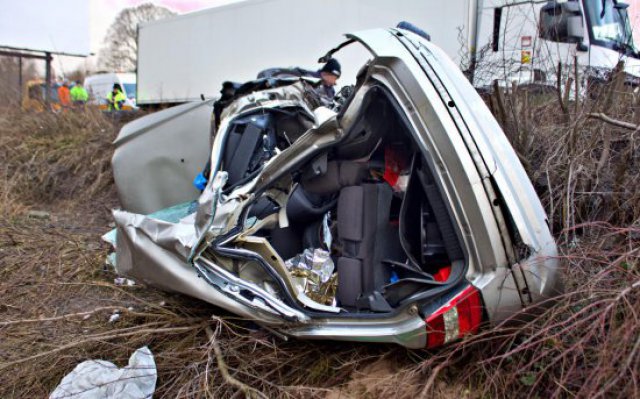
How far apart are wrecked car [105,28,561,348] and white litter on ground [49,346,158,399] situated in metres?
0.45

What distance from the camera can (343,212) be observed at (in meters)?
2.58

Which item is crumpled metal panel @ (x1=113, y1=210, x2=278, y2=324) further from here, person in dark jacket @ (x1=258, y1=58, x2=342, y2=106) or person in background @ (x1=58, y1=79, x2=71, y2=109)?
person in background @ (x1=58, y1=79, x2=71, y2=109)

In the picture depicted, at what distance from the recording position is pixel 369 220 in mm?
2502

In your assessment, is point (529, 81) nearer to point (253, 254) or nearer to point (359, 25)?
point (253, 254)

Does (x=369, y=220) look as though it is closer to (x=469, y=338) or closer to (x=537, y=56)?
(x=469, y=338)

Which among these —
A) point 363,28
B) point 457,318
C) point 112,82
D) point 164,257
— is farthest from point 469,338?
point 112,82

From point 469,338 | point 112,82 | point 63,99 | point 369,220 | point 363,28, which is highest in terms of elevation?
point 112,82

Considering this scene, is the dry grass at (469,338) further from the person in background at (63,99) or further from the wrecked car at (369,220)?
the person in background at (63,99)

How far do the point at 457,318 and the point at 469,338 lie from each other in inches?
4.3

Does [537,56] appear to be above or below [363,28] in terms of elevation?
below

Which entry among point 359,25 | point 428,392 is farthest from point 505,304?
point 359,25

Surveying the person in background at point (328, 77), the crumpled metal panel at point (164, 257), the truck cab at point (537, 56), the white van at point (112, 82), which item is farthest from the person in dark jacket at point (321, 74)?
the white van at point (112, 82)

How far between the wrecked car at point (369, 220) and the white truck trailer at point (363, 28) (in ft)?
4.20

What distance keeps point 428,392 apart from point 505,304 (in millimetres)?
491
